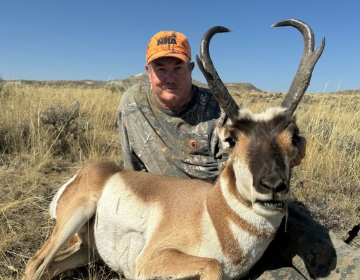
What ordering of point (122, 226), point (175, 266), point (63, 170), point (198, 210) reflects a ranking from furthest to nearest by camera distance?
point (63, 170) < point (122, 226) < point (198, 210) < point (175, 266)

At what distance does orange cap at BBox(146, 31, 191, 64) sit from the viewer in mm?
4965

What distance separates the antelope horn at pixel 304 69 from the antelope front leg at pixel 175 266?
5.05 feet

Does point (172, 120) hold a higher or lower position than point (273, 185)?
higher

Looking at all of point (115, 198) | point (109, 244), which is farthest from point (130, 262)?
point (115, 198)

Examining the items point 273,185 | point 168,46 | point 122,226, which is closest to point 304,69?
point 273,185

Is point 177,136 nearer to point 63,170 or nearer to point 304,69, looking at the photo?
point 304,69

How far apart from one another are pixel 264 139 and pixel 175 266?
4.33 feet

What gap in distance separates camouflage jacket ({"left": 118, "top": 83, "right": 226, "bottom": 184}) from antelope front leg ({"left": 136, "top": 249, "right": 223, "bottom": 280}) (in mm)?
1819

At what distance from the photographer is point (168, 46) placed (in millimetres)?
4992

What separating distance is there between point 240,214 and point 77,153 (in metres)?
5.19

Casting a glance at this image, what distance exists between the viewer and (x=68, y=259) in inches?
167

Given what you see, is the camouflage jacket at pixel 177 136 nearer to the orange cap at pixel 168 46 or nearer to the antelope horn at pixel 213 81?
the orange cap at pixel 168 46

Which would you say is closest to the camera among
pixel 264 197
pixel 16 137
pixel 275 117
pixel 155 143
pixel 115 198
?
pixel 264 197

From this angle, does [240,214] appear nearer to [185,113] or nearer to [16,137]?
[185,113]
